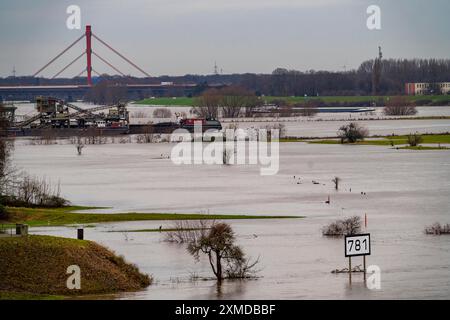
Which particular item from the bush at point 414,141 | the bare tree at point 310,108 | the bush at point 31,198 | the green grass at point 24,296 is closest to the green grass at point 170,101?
the bare tree at point 310,108

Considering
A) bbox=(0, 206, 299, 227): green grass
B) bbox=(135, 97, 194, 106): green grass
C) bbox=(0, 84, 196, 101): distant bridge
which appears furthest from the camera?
bbox=(135, 97, 194, 106): green grass

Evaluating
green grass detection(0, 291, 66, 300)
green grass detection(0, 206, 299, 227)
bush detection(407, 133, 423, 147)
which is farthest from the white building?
green grass detection(0, 291, 66, 300)

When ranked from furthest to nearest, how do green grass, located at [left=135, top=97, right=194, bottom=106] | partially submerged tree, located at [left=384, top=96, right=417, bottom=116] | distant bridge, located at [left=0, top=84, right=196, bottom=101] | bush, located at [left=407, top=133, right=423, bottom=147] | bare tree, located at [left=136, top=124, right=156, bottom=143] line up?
green grass, located at [left=135, top=97, right=194, bottom=106] < distant bridge, located at [left=0, top=84, right=196, bottom=101] < partially submerged tree, located at [left=384, top=96, right=417, bottom=116] < bare tree, located at [left=136, top=124, right=156, bottom=143] < bush, located at [left=407, top=133, right=423, bottom=147]

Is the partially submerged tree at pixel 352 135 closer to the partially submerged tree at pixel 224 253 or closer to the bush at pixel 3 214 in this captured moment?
the bush at pixel 3 214

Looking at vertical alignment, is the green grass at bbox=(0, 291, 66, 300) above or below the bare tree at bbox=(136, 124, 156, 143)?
below

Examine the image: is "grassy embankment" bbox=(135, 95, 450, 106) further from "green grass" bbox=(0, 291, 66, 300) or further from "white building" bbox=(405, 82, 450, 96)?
"green grass" bbox=(0, 291, 66, 300)

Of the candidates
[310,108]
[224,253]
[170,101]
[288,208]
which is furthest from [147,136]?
[170,101]

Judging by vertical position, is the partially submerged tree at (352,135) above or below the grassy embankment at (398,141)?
above

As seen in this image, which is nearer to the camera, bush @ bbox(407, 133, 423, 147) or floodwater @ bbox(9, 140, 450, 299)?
floodwater @ bbox(9, 140, 450, 299)
